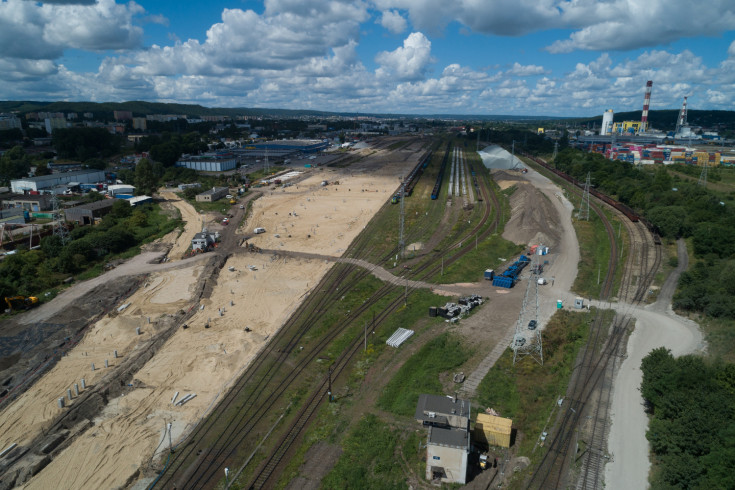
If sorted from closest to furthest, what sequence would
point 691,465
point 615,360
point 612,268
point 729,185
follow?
point 691,465, point 615,360, point 612,268, point 729,185

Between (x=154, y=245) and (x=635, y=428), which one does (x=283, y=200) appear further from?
(x=635, y=428)

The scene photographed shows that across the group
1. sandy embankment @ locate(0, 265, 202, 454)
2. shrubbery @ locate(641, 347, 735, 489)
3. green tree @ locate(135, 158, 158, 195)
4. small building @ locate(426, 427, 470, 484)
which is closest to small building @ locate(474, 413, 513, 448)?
small building @ locate(426, 427, 470, 484)

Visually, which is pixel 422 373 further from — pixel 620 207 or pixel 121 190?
pixel 121 190

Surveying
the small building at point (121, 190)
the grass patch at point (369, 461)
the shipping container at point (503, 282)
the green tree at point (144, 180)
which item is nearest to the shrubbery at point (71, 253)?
the small building at point (121, 190)

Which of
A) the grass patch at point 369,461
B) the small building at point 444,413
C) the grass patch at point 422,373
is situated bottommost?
the grass patch at point 369,461

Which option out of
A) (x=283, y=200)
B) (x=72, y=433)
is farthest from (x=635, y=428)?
(x=283, y=200)

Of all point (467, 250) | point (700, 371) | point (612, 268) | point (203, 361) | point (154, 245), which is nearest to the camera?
point (700, 371)

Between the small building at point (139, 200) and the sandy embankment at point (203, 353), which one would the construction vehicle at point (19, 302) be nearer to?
the sandy embankment at point (203, 353)
